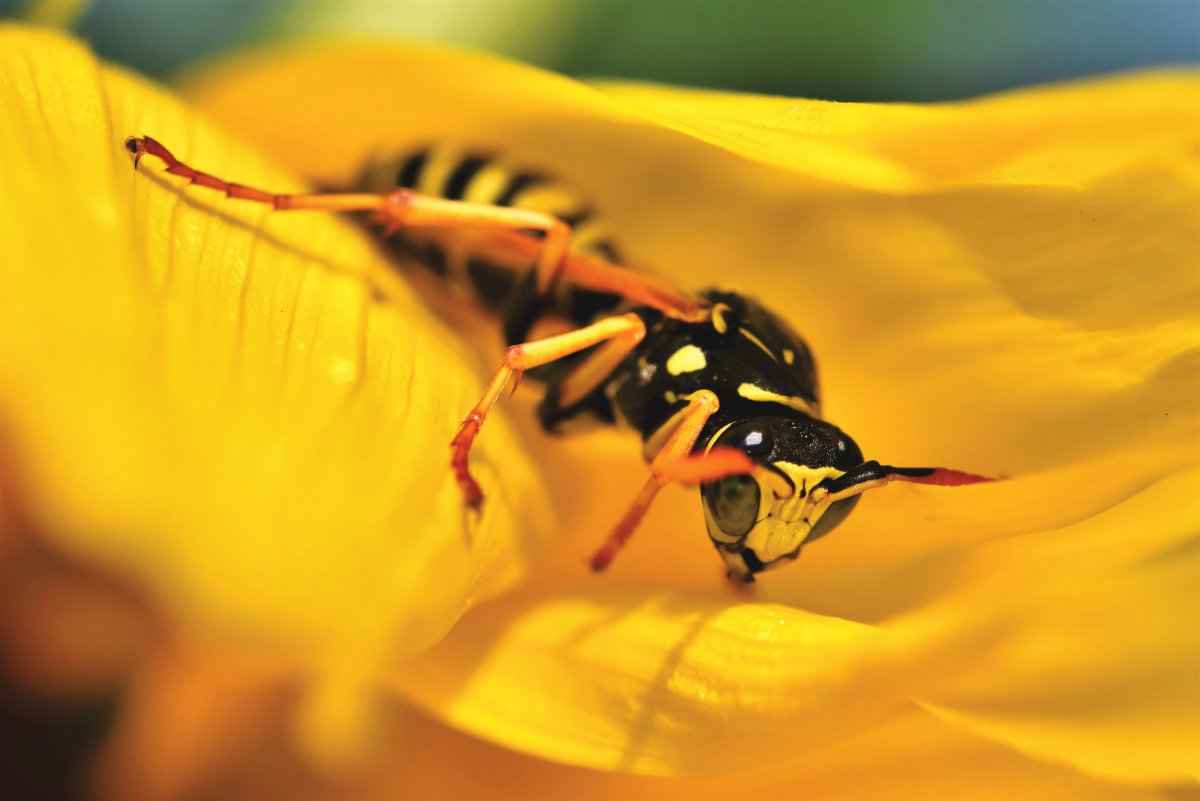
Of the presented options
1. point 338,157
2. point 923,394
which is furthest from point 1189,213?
point 338,157

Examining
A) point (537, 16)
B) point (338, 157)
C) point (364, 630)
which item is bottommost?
point (364, 630)

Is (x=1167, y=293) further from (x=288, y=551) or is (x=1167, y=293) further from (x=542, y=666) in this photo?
(x=288, y=551)

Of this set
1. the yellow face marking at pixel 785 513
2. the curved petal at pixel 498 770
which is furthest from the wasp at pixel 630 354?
the curved petal at pixel 498 770

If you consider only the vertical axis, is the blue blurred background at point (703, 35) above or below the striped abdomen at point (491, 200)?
above

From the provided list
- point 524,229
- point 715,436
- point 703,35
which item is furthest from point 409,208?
point 703,35

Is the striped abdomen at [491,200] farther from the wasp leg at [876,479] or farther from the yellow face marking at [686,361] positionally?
the wasp leg at [876,479]

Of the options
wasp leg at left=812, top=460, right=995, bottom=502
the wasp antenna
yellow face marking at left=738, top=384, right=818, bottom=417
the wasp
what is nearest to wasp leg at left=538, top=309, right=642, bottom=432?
the wasp

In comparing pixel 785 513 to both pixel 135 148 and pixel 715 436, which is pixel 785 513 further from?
pixel 135 148
